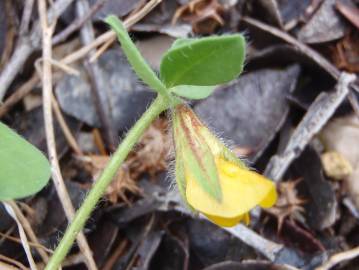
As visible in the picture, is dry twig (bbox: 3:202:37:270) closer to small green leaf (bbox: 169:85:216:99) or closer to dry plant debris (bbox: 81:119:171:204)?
dry plant debris (bbox: 81:119:171:204)

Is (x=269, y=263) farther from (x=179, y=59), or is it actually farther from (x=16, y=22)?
(x=16, y=22)

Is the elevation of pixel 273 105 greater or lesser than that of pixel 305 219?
greater

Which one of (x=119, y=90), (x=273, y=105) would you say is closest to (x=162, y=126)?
(x=119, y=90)

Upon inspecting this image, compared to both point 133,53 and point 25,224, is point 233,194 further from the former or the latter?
point 25,224

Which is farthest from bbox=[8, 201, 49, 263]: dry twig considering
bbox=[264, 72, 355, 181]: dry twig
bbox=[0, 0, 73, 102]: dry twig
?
bbox=[264, 72, 355, 181]: dry twig

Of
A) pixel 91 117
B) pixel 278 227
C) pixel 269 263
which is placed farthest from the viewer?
pixel 91 117

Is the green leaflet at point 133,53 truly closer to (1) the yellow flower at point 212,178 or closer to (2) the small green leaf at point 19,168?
(1) the yellow flower at point 212,178
